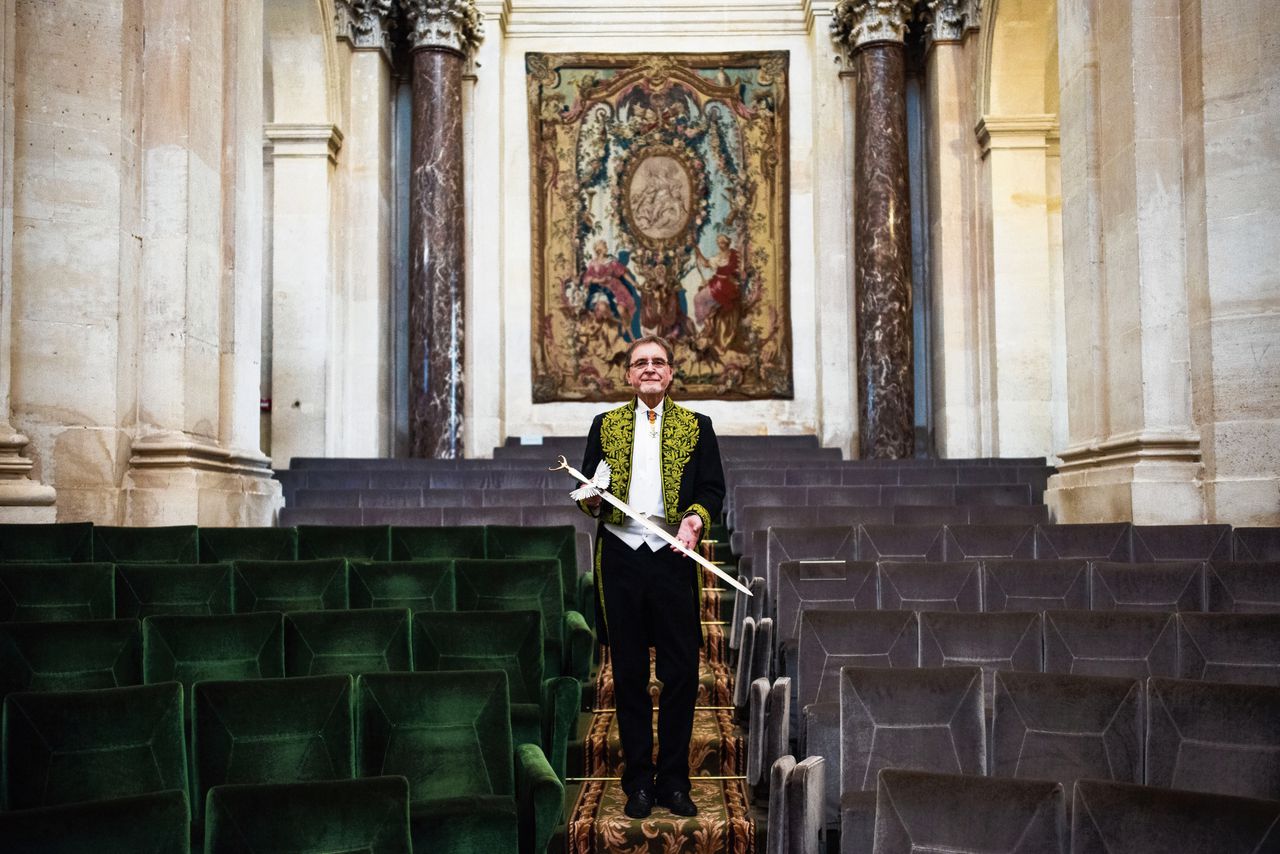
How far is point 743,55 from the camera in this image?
13992mm

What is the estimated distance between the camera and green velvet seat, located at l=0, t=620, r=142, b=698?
3.51 meters

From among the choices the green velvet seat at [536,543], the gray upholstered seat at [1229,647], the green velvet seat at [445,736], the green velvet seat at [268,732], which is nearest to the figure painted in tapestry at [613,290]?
the green velvet seat at [536,543]

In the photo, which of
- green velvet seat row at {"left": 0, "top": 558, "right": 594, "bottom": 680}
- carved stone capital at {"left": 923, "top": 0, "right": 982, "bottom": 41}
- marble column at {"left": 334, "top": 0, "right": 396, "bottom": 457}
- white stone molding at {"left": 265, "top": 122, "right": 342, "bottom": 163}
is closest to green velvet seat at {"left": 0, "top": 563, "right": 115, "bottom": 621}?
green velvet seat row at {"left": 0, "top": 558, "right": 594, "bottom": 680}

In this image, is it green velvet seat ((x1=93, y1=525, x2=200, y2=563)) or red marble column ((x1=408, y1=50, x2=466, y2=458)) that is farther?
red marble column ((x1=408, y1=50, x2=466, y2=458))

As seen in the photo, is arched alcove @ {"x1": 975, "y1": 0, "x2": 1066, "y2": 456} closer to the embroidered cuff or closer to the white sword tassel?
the embroidered cuff

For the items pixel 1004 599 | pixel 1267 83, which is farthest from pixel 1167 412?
pixel 1004 599

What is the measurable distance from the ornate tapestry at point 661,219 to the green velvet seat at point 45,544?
8.20m

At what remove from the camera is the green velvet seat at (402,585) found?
4660 millimetres

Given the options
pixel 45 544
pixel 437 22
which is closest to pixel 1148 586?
pixel 45 544

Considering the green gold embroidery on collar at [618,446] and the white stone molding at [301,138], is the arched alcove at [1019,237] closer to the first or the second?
the white stone molding at [301,138]

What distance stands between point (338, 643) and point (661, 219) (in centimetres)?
1068

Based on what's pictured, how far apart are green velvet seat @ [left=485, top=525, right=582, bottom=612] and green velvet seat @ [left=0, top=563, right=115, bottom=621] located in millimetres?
1939

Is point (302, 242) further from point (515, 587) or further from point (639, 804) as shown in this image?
point (639, 804)

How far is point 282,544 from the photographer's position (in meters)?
5.87
